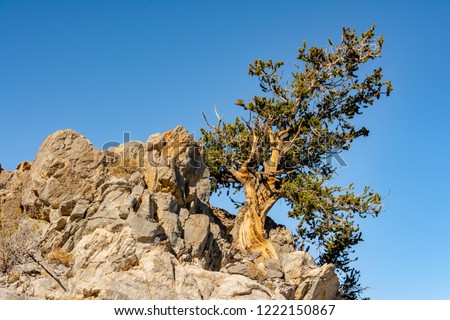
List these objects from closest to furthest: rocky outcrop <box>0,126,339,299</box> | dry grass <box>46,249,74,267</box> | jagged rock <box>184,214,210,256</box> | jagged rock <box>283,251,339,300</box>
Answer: rocky outcrop <box>0,126,339,299</box>, dry grass <box>46,249,74,267</box>, jagged rock <box>184,214,210,256</box>, jagged rock <box>283,251,339,300</box>

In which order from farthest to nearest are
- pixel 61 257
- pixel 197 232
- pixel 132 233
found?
1. pixel 197 232
2. pixel 61 257
3. pixel 132 233

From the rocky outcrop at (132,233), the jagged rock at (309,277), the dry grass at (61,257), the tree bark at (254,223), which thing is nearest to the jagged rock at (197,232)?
the rocky outcrop at (132,233)

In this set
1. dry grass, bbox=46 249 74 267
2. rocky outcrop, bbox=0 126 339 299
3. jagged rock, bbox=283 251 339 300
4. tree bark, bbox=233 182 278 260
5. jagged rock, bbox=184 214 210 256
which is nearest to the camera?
rocky outcrop, bbox=0 126 339 299

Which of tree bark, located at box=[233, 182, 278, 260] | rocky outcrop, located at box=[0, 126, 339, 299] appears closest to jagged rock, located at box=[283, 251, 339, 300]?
rocky outcrop, located at box=[0, 126, 339, 299]

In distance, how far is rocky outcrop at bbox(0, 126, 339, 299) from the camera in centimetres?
1680

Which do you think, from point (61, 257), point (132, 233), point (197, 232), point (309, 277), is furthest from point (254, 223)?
point (61, 257)

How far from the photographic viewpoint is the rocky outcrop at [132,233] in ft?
55.1

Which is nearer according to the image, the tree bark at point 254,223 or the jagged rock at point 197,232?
the jagged rock at point 197,232

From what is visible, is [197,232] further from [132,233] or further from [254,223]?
[254,223]

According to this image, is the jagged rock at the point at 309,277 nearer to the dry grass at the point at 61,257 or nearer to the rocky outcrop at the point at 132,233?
the rocky outcrop at the point at 132,233

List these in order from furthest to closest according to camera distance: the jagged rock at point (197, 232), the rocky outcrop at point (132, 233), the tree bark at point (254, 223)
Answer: the tree bark at point (254, 223)
the jagged rock at point (197, 232)
the rocky outcrop at point (132, 233)

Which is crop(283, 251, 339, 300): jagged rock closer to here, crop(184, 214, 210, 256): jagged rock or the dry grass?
crop(184, 214, 210, 256): jagged rock

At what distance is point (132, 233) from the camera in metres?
17.8
